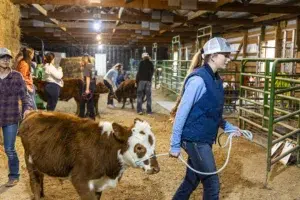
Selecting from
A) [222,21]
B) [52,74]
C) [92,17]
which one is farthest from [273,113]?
[92,17]

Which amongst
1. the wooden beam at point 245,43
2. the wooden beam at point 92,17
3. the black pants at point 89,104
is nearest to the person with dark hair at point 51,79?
the black pants at point 89,104

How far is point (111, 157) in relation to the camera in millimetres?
3479

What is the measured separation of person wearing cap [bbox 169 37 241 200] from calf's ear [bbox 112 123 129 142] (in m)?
0.54

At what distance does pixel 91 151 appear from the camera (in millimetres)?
3492

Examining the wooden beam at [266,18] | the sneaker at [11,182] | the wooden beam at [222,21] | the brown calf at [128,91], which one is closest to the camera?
the sneaker at [11,182]

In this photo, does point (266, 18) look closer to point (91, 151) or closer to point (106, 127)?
point (106, 127)

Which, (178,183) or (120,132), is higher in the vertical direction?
(120,132)

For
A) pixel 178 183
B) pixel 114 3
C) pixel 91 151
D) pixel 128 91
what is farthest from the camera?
pixel 128 91

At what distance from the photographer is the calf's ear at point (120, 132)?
3.38 m

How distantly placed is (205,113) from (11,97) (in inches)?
102

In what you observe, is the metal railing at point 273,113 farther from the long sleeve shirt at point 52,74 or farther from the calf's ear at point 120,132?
the long sleeve shirt at point 52,74

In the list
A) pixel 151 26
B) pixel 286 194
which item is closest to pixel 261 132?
pixel 286 194

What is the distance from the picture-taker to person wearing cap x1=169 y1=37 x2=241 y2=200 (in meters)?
3.00

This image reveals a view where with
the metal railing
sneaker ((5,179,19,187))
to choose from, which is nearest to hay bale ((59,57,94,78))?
the metal railing
